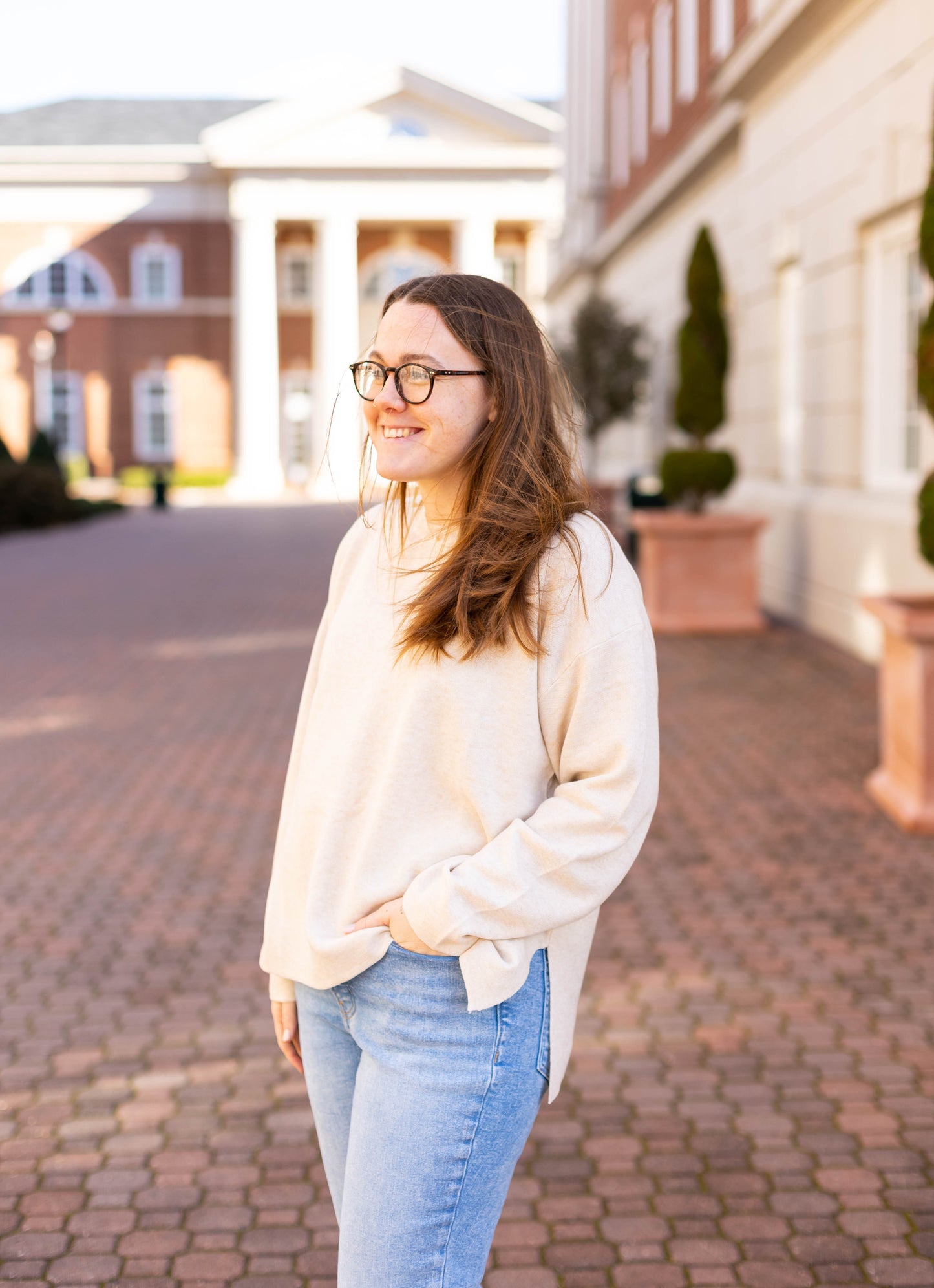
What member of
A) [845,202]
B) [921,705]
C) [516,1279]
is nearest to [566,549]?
[516,1279]

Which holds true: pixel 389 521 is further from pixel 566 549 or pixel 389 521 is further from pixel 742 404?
pixel 742 404

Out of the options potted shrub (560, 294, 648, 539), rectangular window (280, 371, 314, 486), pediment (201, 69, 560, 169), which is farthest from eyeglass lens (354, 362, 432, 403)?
rectangular window (280, 371, 314, 486)

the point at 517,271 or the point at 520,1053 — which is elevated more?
the point at 517,271

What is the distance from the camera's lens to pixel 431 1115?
1.76m

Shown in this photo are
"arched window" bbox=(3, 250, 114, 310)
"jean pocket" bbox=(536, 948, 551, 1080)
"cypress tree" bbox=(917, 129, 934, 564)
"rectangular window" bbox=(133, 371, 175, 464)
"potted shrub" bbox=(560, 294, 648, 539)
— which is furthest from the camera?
"rectangular window" bbox=(133, 371, 175, 464)

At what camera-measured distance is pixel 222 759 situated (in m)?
8.07

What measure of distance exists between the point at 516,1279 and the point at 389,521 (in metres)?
1.70

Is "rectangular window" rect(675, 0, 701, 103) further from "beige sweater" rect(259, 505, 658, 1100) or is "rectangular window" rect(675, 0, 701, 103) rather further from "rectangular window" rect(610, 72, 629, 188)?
"beige sweater" rect(259, 505, 658, 1100)

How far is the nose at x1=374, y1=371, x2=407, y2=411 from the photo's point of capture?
186 cm

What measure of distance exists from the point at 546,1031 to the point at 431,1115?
7.8 inches

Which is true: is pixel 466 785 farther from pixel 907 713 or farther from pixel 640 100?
pixel 640 100

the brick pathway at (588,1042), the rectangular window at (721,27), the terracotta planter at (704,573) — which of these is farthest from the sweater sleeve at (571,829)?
the rectangular window at (721,27)

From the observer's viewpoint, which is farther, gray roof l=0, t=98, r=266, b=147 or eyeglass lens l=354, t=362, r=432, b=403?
gray roof l=0, t=98, r=266, b=147

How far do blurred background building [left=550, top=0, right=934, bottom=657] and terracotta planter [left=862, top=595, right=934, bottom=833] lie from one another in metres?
3.58
